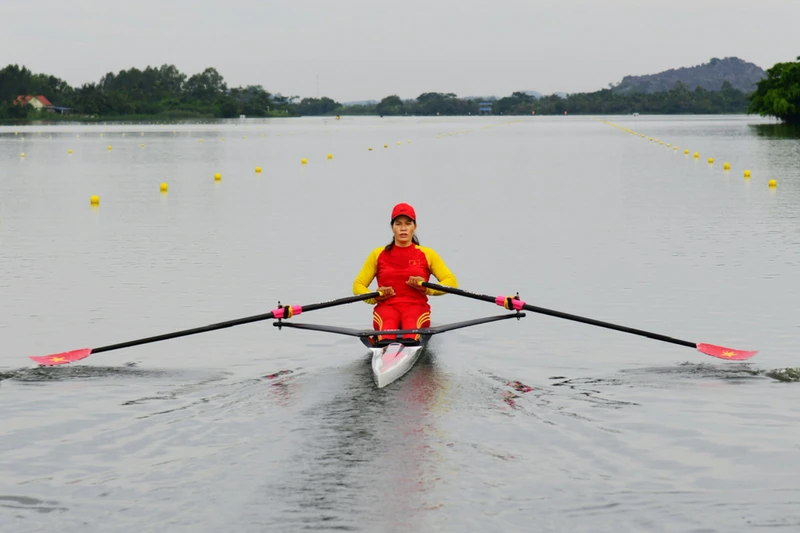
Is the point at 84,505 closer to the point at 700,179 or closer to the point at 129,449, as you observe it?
the point at 129,449

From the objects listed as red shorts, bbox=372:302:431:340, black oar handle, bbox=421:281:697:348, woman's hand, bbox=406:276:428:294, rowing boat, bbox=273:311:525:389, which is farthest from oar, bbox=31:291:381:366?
black oar handle, bbox=421:281:697:348

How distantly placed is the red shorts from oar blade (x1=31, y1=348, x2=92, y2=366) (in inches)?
133

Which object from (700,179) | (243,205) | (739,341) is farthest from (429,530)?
(700,179)

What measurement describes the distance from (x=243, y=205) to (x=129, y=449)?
26.1 meters

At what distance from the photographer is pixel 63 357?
13.8 m

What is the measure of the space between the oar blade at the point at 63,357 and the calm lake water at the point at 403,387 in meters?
0.15

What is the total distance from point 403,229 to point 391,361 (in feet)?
7.51

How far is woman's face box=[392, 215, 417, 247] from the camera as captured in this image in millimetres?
14633

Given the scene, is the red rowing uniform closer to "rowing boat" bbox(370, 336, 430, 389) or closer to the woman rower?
the woman rower

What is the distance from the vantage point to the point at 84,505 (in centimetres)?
883

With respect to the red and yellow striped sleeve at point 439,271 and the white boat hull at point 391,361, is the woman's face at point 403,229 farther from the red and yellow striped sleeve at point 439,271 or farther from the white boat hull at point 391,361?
the white boat hull at point 391,361

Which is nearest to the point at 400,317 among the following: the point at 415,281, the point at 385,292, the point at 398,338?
the point at 385,292

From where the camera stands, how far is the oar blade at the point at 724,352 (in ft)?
45.1

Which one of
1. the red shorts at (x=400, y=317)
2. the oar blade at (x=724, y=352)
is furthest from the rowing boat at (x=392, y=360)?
the oar blade at (x=724, y=352)
